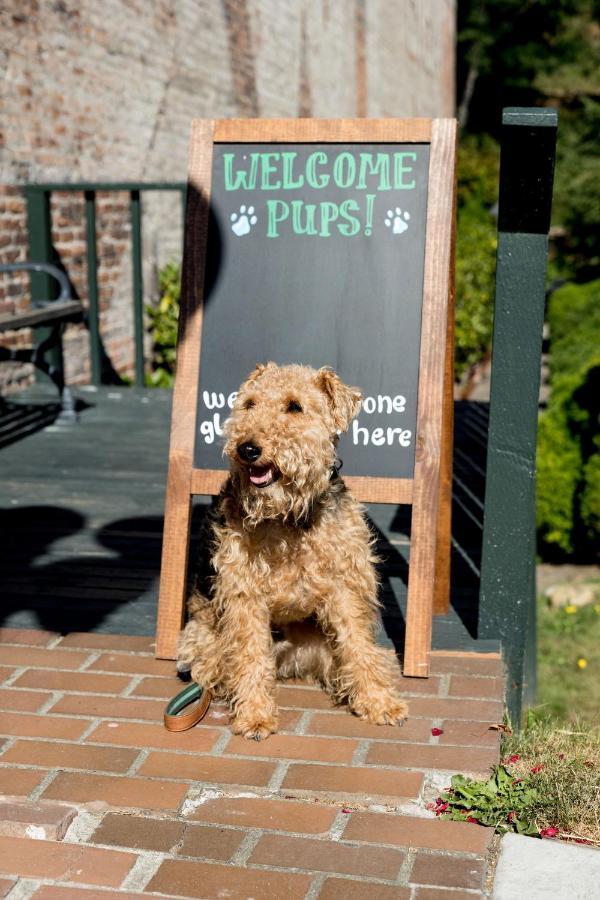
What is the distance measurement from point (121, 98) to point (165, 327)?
1945mm

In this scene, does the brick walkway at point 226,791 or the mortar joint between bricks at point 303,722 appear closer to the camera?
the brick walkway at point 226,791

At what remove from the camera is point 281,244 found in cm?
342

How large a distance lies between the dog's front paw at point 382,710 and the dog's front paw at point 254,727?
28 cm

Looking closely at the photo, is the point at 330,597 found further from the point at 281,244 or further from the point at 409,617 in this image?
the point at 281,244

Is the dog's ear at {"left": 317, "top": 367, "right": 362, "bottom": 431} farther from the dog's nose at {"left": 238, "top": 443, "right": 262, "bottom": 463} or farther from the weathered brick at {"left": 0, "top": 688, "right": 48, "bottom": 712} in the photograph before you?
the weathered brick at {"left": 0, "top": 688, "right": 48, "bottom": 712}

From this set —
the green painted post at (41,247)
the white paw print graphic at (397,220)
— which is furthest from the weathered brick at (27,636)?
the green painted post at (41,247)

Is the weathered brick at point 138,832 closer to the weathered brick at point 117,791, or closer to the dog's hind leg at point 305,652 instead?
the weathered brick at point 117,791

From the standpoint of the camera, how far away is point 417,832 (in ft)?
7.89

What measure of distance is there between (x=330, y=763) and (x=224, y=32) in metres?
8.99

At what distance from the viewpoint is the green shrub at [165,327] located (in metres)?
8.74

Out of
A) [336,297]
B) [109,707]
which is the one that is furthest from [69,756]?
[336,297]

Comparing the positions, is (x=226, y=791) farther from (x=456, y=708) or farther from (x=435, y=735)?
(x=456, y=708)

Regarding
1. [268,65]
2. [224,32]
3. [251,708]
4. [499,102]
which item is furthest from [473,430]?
[499,102]

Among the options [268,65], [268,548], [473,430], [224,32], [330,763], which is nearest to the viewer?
[330,763]
